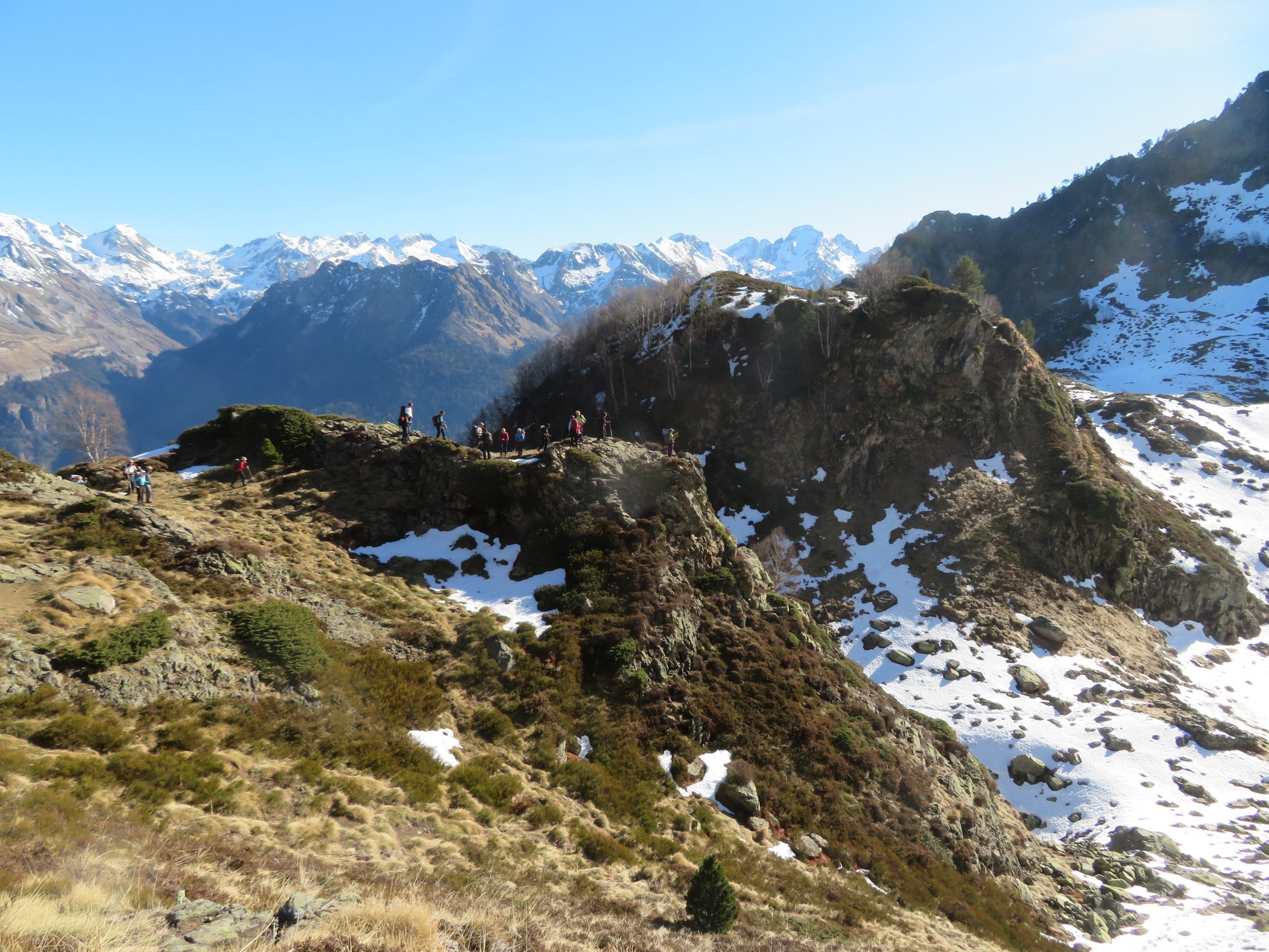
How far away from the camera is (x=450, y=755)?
17.1m

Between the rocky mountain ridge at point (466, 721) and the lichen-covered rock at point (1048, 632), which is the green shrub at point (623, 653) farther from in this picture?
the lichen-covered rock at point (1048, 632)

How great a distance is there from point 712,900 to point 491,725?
9051 millimetres

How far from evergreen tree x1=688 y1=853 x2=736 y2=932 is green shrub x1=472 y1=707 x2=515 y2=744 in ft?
26.7

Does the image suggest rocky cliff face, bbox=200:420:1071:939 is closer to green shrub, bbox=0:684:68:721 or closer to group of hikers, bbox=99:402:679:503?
group of hikers, bbox=99:402:679:503

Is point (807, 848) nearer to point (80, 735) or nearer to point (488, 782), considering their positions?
point (488, 782)

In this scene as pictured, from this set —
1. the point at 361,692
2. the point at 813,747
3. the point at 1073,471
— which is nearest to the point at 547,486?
the point at 361,692

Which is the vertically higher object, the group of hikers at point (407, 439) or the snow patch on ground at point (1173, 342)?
the snow patch on ground at point (1173, 342)

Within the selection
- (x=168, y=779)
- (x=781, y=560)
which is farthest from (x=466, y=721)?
(x=781, y=560)

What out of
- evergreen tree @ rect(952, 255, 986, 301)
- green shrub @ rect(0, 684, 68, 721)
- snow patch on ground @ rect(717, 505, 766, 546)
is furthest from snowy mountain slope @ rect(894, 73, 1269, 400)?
green shrub @ rect(0, 684, 68, 721)

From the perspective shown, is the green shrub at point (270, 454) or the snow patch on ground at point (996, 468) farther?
the snow patch on ground at point (996, 468)

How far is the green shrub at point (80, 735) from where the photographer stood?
11750mm

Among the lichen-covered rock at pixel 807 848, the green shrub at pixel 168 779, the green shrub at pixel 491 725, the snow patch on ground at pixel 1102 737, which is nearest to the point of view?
the green shrub at pixel 168 779

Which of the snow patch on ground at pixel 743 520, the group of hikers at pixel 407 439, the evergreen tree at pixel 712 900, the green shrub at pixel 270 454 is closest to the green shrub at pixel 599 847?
the evergreen tree at pixel 712 900

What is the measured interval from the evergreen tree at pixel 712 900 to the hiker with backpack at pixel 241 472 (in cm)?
2801
